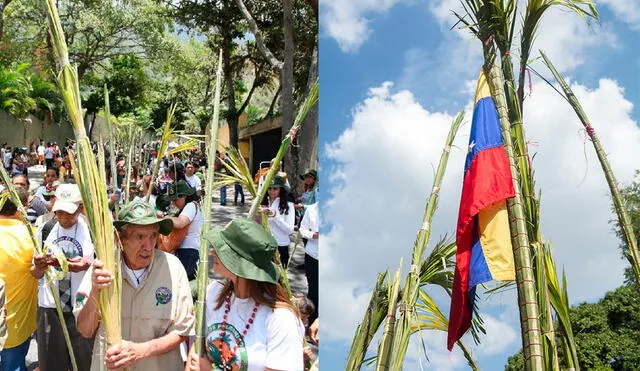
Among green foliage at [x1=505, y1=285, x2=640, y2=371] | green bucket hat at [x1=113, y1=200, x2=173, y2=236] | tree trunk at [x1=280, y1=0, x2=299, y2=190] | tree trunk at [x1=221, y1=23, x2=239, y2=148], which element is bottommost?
green foliage at [x1=505, y1=285, x2=640, y2=371]

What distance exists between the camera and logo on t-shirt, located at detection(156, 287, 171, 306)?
2369mm

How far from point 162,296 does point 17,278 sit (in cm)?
131

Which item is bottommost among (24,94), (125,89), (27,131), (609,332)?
(609,332)

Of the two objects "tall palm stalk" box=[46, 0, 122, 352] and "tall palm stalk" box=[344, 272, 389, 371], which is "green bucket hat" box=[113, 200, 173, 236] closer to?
"tall palm stalk" box=[46, 0, 122, 352]

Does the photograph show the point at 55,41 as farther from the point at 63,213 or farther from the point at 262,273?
the point at 63,213

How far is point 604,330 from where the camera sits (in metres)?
9.77

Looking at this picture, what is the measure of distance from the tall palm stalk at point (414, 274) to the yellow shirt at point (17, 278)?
6.24 feet

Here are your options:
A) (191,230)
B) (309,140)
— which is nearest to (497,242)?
(191,230)

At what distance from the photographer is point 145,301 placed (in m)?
2.36

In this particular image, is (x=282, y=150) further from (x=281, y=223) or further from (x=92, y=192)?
(x=281, y=223)

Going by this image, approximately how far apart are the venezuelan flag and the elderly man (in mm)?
1368

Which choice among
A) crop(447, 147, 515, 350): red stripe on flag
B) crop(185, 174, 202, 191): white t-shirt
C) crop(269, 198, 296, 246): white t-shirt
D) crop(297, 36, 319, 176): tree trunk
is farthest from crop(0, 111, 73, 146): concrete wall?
crop(447, 147, 515, 350): red stripe on flag

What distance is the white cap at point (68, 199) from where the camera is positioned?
3428mm

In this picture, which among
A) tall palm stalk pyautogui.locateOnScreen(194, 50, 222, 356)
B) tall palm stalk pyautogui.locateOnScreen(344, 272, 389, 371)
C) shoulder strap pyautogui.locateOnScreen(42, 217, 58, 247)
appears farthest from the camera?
shoulder strap pyautogui.locateOnScreen(42, 217, 58, 247)
